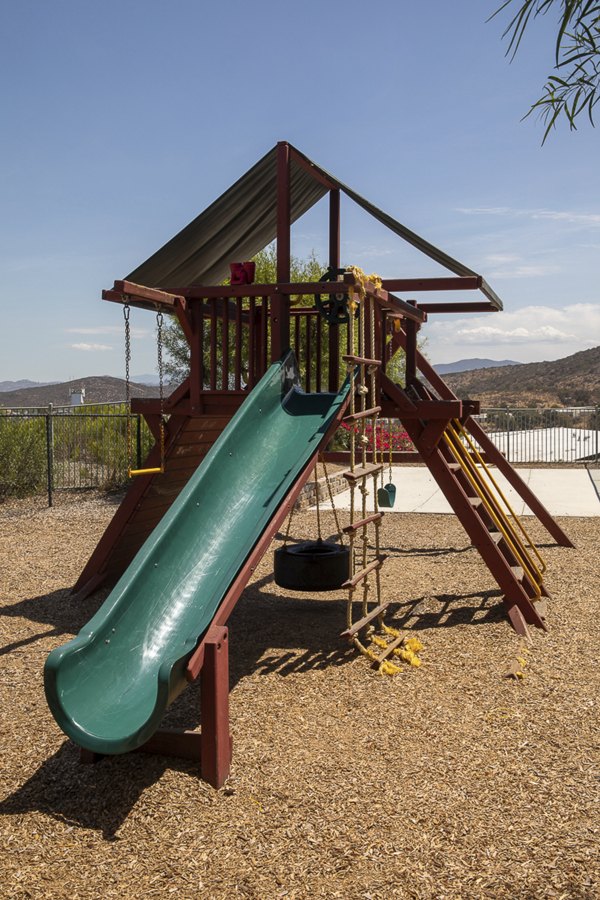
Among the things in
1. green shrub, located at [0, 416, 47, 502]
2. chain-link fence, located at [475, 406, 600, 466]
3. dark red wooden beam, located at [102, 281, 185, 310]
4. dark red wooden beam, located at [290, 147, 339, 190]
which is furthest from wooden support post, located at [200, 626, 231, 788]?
chain-link fence, located at [475, 406, 600, 466]

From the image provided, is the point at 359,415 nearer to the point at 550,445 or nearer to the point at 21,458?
the point at 21,458

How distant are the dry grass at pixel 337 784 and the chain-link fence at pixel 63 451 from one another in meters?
8.37

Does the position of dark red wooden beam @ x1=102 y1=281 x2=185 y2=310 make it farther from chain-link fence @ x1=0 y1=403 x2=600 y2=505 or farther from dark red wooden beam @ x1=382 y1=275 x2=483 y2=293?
chain-link fence @ x1=0 y1=403 x2=600 y2=505

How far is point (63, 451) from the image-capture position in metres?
15.5

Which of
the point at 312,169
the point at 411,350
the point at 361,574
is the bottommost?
the point at 361,574

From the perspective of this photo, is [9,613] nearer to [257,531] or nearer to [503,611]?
[257,531]

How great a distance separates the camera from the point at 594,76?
107 inches

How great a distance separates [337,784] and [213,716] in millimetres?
650

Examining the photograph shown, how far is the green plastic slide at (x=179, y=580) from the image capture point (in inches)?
143

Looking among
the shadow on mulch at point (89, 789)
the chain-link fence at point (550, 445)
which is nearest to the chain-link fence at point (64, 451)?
the chain-link fence at point (550, 445)

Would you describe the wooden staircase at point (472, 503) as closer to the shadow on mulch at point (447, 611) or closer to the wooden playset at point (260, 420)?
the wooden playset at point (260, 420)

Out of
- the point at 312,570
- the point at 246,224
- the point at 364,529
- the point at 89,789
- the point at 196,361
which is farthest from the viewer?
the point at 246,224

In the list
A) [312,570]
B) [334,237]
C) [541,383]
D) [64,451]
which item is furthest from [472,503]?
[541,383]

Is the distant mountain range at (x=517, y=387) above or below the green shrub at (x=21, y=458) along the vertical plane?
above
